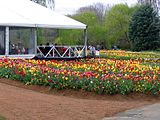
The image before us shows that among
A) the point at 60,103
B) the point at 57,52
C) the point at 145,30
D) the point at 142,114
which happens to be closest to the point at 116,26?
the point at 145,30

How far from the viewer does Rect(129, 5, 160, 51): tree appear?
57938 millimetres

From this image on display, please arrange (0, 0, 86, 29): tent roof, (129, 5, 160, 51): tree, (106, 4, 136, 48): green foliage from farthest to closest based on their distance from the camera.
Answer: (106, 4, 136, 48): green foliage → (129, 5, 160, 51): tree → (0, 0, 86, 29): tent roof

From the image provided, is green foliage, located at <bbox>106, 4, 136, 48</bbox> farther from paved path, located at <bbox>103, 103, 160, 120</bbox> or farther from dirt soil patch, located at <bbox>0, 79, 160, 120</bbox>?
paved path, located at <bbox>103, 103, 160, 120</bbox>

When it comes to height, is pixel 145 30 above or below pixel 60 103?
above

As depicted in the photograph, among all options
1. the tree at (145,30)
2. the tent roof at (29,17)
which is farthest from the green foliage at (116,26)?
the tent roof at (29,17)

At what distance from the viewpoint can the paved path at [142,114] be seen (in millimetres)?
10070

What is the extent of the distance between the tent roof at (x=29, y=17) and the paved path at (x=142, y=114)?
16903 mm

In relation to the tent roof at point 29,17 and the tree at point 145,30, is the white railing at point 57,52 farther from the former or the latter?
the tree at point 145,30

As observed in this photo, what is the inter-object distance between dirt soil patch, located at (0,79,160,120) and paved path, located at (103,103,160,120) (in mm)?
317

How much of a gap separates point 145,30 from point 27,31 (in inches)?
1259

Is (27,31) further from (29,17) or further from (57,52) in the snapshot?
(57,52)

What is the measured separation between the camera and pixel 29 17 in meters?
28.7

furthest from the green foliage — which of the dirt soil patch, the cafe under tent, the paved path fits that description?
the paved path

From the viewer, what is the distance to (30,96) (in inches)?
491
